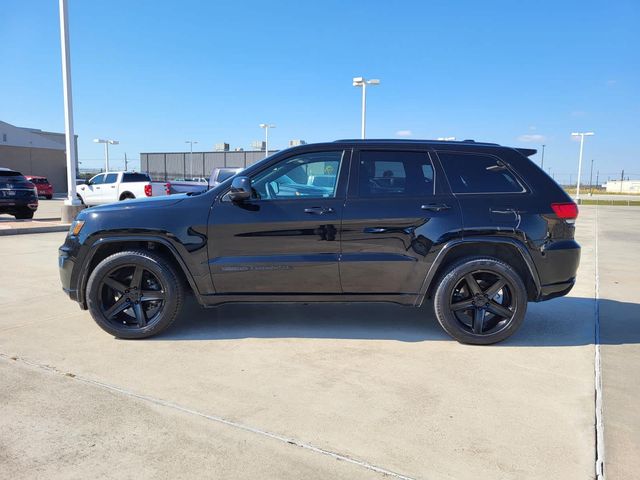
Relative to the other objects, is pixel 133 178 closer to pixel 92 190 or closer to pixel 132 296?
pixel 92 190

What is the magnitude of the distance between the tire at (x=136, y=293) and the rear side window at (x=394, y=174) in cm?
192

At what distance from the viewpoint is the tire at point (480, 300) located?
4.35m

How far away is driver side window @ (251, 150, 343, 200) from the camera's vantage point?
447cm

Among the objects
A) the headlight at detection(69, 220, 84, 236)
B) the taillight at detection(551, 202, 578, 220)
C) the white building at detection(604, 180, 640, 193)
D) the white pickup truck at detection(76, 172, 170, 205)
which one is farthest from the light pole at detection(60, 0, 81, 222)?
the white building at detection(604, 180, 640, 193)

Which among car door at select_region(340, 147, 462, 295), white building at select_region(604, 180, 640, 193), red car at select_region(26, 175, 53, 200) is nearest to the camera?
car door at select_region(340, 147, 462, 295)

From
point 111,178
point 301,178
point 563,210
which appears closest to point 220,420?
point 301,178

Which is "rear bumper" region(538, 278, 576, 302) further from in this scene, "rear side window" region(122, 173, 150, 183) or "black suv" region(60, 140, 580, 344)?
"rear side window" region(122, 173, 150, 183)

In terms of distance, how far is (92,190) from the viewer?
21312 millimetres

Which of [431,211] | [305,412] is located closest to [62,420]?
[305,412]

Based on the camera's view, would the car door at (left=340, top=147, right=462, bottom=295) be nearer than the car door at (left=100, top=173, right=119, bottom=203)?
Yes

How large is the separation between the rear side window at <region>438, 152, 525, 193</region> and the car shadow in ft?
4.64

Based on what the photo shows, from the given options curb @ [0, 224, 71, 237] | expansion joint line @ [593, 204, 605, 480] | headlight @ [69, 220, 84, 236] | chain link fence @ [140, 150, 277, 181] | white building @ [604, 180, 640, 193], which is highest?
chain link fence @ [140, 150, 277, 181]

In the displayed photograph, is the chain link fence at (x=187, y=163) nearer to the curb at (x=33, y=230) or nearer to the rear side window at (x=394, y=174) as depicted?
the curb at (x=33, y=230)

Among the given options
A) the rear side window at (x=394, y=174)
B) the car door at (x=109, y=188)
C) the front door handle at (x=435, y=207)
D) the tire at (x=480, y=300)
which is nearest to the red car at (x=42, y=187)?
the car door at (x=109, y=188)
